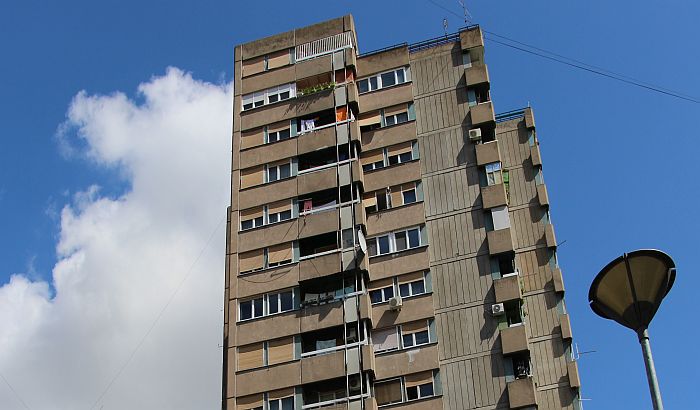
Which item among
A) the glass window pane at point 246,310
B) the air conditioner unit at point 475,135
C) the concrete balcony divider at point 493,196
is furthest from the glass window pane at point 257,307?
the air conditioner unit at point 475,135

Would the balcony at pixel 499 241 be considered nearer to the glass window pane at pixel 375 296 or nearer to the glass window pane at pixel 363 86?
the glass window pane at pixel 375 296

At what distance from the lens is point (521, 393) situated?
1633 inches

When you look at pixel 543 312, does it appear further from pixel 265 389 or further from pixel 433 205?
pixel 265 389

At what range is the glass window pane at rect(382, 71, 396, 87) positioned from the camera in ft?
172

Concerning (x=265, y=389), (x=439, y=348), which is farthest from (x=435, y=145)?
(x=265, y=389)

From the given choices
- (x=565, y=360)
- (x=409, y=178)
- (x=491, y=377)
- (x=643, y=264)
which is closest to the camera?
(x=643, y=264)

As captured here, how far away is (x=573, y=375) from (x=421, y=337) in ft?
23.4

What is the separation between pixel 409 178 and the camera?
160 feet

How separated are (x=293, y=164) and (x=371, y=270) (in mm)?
7625

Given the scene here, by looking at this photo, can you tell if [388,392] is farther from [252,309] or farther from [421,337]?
[252,309]

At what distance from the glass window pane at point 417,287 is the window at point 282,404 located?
24.7ft

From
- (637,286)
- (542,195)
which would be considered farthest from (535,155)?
(637,286)

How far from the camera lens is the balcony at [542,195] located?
50000mm

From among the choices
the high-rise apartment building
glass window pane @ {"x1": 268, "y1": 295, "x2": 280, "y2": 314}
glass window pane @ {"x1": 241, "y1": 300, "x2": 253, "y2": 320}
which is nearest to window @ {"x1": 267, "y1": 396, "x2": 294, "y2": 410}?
the high-rise apartment building
